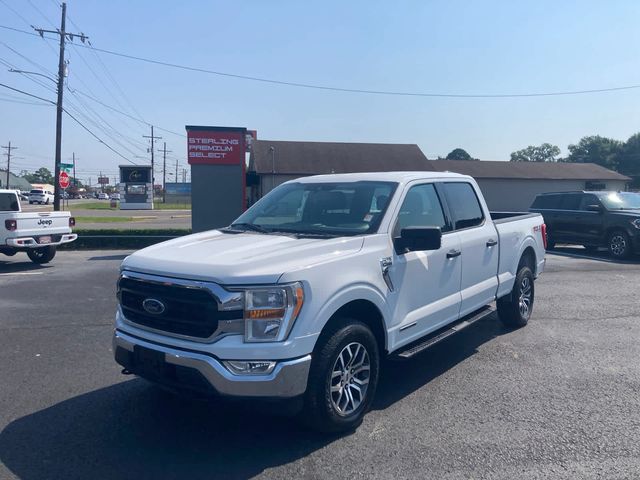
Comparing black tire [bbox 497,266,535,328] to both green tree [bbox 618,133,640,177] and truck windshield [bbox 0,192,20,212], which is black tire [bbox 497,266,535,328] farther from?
green tree [bbox 618,133,640,177]

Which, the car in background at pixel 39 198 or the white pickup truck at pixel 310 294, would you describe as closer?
the white pickup truck at pixel 310 294

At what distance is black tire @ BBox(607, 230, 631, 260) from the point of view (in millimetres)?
14564

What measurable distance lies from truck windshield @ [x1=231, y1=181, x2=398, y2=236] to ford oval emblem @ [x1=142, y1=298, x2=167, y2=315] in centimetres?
142

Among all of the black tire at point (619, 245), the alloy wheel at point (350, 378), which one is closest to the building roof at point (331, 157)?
the black tire at point (619, 245)

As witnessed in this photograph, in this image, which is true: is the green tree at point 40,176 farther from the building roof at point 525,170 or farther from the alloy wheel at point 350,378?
the alloy wheel at point 350,378

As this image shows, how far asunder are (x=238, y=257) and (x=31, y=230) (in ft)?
35.6

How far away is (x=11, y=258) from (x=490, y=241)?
44.8 feet

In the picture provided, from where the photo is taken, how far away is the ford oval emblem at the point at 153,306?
4012mm

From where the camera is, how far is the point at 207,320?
12.4ft

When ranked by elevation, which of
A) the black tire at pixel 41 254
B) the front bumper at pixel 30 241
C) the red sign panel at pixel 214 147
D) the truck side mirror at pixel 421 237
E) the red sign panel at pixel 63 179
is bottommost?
the black tire at pixel 41 254

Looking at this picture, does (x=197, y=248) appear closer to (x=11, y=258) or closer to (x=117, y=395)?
(x=117, y=395)

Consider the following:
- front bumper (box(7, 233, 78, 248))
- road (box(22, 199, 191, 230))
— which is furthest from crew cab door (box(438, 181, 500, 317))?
road (box(22, 199, 191, 230))

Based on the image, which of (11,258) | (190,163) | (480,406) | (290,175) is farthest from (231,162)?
(290,175)

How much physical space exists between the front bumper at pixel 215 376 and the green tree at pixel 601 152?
89.0 meters
